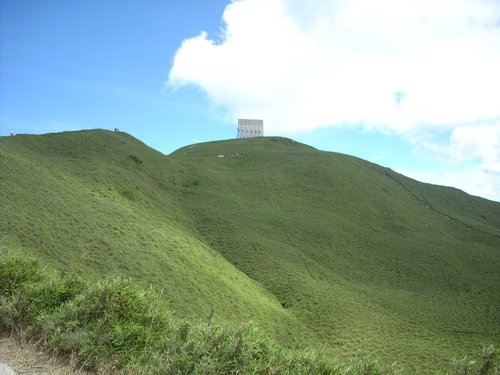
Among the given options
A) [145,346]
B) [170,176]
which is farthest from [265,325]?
[170,176]

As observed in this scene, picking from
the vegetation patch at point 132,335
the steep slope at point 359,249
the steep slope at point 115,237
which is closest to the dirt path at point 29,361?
the vegetation patch at point 132,335

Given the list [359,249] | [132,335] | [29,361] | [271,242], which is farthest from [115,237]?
[359,249]

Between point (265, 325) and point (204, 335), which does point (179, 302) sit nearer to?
point (265, 325)

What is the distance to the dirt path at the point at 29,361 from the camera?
8.34m

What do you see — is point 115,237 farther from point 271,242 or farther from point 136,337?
point 136,337

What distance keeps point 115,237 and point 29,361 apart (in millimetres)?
33638

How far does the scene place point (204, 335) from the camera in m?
8.96

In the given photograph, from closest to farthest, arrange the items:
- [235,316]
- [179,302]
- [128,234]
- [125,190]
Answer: [179,302], [235,316], [128,234], [125,190]

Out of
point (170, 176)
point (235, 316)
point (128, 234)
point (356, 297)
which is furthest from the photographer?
point (170, 176)

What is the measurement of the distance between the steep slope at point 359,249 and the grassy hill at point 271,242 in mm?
292

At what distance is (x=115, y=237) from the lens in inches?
1610

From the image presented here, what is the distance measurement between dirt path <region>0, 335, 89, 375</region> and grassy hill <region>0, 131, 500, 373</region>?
14446 mm

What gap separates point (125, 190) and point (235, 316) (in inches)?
1294

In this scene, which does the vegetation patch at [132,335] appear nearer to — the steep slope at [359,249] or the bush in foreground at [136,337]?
the bush in foreground at [136,337]
